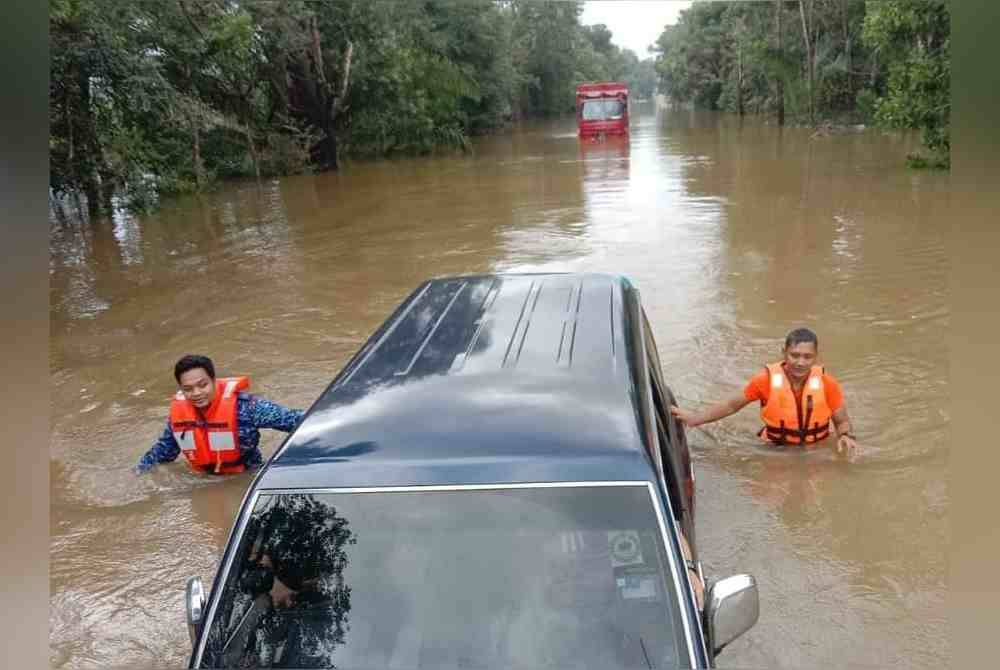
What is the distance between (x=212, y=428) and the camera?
5.92 m

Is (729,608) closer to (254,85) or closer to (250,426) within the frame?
(250,426)

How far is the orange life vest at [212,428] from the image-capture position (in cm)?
581

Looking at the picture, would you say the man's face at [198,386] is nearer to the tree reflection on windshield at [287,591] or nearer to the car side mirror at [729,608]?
the tree reflection on windshield at [287,591]

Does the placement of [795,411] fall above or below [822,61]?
below

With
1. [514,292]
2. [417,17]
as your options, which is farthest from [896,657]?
[417,17]

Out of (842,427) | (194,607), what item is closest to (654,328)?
(842,427)

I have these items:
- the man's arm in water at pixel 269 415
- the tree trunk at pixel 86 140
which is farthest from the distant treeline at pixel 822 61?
the tree trunk at pixel 86 140

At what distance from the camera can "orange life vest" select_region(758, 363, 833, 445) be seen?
6090 mm

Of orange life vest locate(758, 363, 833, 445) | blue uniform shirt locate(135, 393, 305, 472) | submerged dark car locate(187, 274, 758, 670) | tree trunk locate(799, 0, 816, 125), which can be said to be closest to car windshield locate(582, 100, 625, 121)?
tree trunk locate(799, 0, 816, 125)

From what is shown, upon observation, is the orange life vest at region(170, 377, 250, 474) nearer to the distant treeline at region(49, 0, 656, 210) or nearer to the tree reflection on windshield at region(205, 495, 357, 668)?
the tree reflection on windshield at region(205, 495, 357, 668)

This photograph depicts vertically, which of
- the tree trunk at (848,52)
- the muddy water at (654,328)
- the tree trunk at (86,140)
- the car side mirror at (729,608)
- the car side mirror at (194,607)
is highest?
the tree trunk at (848,52)

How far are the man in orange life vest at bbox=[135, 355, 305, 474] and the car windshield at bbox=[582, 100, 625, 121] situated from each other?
3492 cm

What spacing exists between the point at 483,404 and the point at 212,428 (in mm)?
3171
